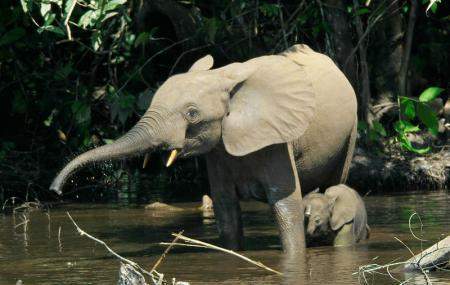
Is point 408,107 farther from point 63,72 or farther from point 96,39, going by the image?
point 63,72

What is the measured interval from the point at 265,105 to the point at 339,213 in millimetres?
1120

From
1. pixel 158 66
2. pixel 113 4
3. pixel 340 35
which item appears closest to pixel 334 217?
pixel 113 4

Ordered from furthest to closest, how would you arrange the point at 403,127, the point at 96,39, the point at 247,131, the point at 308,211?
the point at 403,127 < the point at 96,39 < the point at 308,211 < the point at 247,131

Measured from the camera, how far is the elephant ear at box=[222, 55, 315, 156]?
32.9 ft

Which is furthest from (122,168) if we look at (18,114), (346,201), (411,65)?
(346,201)

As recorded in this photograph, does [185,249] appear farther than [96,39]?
No

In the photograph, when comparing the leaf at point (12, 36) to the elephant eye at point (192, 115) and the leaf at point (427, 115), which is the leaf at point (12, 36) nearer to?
the leaf at point (427, 115)

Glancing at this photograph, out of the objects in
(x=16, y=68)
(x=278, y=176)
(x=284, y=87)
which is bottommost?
(x=278, y=176)

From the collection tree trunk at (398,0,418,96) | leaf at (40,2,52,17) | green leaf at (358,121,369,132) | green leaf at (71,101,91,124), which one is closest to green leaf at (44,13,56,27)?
leaf at (40,2,52,17)

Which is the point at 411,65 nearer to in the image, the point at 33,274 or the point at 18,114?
the point at 18,114

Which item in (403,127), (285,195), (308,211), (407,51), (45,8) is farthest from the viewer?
(407,51)

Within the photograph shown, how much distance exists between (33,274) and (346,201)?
2.80 meters

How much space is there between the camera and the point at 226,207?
1048 cm

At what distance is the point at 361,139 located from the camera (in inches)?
600
